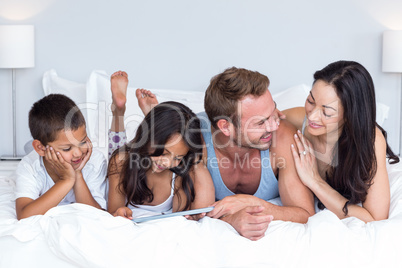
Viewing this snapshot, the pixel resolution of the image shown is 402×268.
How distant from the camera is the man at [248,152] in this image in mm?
1813

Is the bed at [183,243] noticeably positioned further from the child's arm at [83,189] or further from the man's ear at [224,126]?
the man's ear at [224,126]

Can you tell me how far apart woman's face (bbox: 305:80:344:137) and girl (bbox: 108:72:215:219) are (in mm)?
430

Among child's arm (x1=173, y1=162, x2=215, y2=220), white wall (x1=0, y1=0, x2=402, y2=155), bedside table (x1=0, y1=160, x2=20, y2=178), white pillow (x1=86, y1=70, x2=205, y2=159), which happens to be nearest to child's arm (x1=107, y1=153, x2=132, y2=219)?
child's arm (x1=173, y1=162, x2=215, y2=220)

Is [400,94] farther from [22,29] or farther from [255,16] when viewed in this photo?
[22,29]

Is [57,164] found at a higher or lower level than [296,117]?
lower

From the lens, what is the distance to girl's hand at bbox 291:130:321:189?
1903mm

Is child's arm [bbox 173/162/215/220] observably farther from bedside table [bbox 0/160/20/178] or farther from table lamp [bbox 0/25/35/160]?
table lamp [bbox 0/25/35/160]

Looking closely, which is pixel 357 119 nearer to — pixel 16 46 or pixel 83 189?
pixel 83 189

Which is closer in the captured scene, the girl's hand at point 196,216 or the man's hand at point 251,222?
the man's hand at point 251,222

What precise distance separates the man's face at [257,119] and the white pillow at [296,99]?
1039mm

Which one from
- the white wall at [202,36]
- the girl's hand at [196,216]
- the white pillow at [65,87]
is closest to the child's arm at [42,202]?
the girl's hand at [196,216]

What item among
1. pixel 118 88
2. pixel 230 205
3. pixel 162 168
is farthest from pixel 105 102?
pixel 230 205

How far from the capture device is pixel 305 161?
6.33 feet

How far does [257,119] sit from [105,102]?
1366 millimetres
